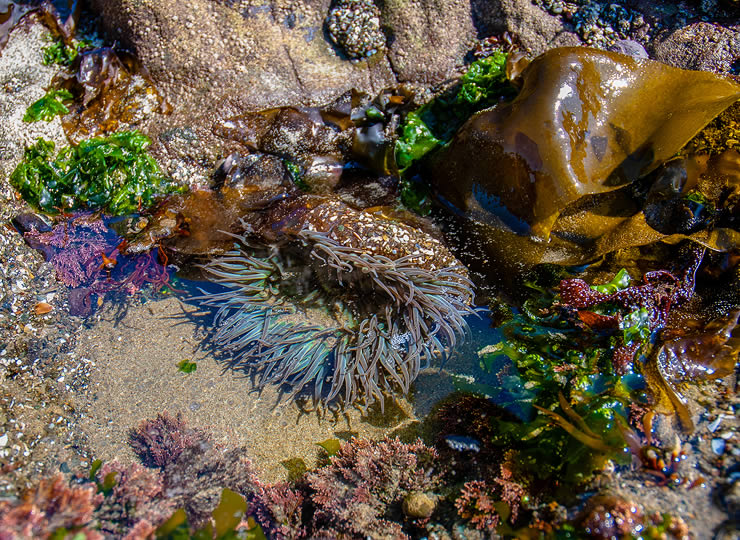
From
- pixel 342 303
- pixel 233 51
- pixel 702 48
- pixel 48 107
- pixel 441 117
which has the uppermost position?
pixel 702 48

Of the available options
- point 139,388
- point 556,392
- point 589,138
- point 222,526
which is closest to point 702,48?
point 589,138

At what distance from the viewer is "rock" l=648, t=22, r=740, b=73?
→ 372 cm

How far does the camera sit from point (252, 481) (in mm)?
2994

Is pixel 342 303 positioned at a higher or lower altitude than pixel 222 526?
higher

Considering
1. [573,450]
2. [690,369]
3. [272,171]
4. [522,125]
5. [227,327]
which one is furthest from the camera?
[272,171]

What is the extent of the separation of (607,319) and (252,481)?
2516 mm

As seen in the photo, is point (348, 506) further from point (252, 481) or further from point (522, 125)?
point (522, 125)

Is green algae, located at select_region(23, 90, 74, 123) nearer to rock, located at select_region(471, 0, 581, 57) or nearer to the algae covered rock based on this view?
the algae covered rock

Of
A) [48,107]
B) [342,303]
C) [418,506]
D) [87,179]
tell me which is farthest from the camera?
[48,107]

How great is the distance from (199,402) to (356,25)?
3.34m

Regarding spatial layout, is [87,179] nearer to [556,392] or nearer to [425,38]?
[425,38]

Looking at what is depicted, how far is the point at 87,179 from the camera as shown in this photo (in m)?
3.92

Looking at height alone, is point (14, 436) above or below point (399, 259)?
below

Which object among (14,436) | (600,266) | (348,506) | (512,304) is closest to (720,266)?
(600,266)
